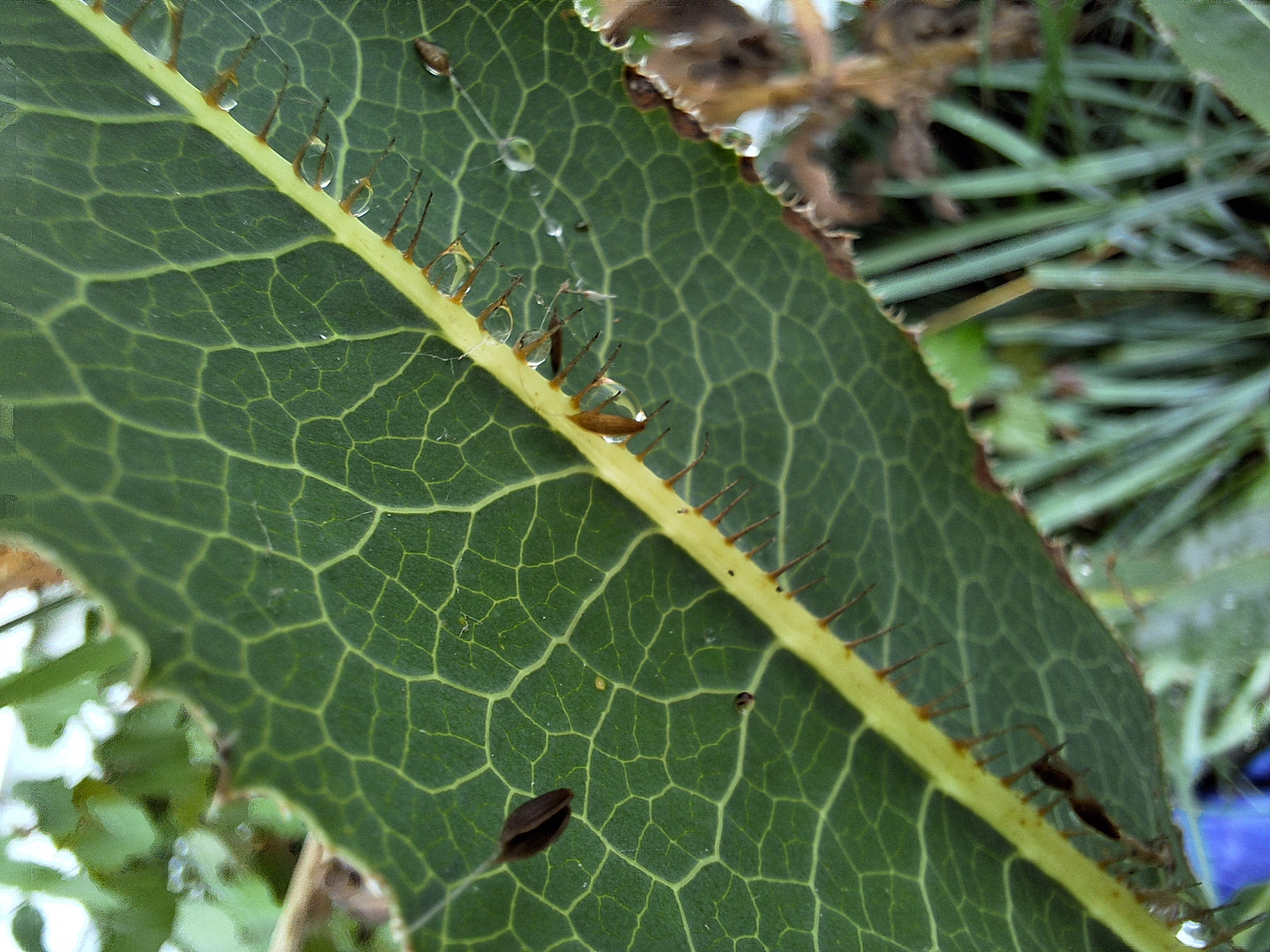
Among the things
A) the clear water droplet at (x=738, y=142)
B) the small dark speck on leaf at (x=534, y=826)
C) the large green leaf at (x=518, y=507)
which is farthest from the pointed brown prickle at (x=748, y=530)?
the clear water droplet at (x=738, y=142)

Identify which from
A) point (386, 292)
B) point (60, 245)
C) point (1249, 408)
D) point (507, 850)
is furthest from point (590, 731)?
point (1249, 408)

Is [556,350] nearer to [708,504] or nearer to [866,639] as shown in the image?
[708,504]

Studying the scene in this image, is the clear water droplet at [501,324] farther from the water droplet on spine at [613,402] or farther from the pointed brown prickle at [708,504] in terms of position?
the pointed brown prickle at [708,504]

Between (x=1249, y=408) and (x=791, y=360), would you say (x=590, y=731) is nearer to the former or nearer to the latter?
(x=791, y=360)

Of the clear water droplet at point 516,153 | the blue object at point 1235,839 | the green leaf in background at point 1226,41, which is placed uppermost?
the green leaf in background at point 1226,41

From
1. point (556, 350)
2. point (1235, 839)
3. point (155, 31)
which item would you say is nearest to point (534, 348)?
point (556, 350)

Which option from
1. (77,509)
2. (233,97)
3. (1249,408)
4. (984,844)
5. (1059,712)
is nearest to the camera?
(77,509)
